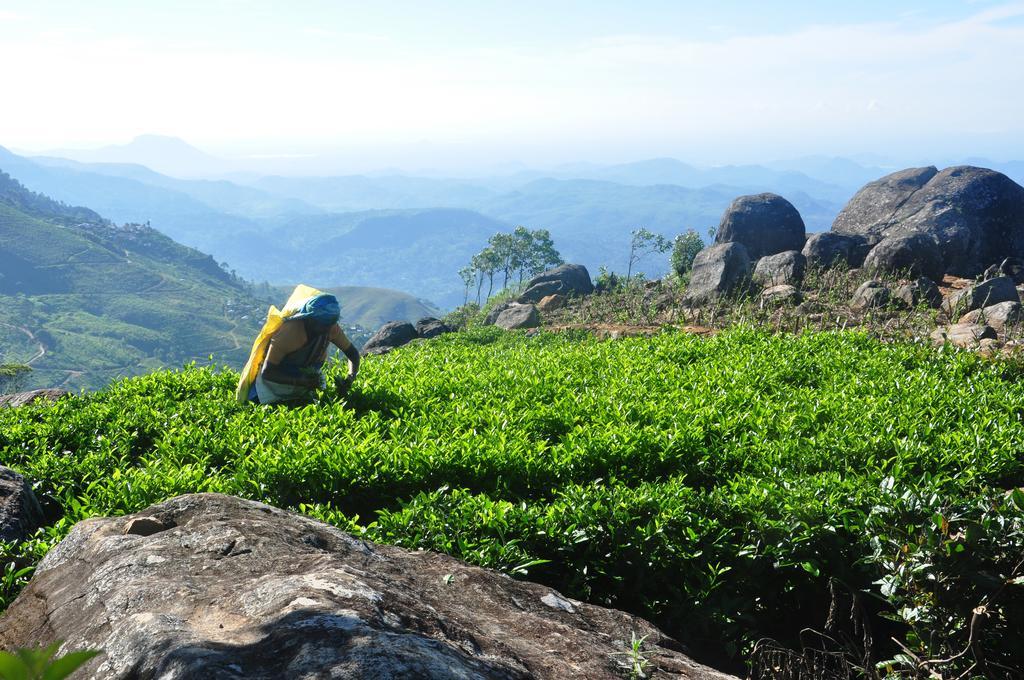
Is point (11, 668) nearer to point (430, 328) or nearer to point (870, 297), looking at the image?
point (870, 297)

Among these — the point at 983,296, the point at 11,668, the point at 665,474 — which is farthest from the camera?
the point at 983,296

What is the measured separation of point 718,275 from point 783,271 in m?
1.60

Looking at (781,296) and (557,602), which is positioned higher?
(781,296)

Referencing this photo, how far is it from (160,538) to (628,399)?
17.8 ft

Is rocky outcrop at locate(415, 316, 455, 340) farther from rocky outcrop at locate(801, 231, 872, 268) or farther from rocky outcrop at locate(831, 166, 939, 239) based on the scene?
rocky outcrop at locate(831, 166, 939, 239)

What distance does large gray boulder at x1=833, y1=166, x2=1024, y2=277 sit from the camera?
18219 millimetres

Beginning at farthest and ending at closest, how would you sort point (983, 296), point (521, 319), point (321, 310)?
point (521, 319)
point (983, 296)
point (321, 310)

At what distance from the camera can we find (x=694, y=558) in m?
4.37

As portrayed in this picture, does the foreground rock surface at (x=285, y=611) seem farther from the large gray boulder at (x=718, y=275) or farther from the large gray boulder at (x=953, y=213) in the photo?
the large gray boulder at (x=953, y=213)

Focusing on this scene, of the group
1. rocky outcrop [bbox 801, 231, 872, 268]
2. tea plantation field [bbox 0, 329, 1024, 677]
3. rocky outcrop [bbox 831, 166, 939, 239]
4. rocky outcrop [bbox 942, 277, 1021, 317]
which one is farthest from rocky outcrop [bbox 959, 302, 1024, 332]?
rocky outcrop [bbox 831, 166, 939, 239]

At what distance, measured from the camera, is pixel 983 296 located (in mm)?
13922

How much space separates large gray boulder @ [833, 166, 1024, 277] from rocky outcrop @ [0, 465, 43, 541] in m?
18.6

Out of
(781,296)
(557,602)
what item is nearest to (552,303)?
(781,296)

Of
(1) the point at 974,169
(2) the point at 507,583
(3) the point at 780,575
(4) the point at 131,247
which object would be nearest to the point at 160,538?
(2) the point at 507,583
